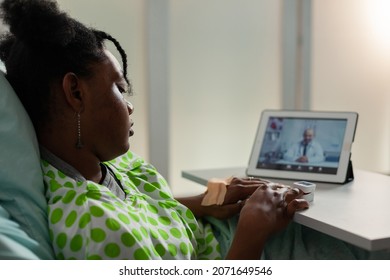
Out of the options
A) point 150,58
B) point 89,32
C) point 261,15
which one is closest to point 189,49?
point 150,58

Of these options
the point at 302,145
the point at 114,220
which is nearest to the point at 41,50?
the point at 114,220

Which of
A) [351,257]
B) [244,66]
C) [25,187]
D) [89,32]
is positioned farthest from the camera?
[244,66]

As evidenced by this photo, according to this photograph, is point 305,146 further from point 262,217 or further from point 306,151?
point 262,217

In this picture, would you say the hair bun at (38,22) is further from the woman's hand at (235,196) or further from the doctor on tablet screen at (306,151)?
the doctor on tablet screen at (306,151)

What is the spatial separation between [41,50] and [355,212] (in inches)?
28.1

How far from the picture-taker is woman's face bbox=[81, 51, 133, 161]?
0.99 meters

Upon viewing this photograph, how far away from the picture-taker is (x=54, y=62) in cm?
95

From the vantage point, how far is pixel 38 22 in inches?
36.9

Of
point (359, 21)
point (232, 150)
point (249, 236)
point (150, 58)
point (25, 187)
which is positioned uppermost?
point (359, 21)

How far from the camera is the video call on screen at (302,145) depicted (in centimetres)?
142

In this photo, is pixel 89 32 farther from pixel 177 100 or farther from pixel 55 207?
pixel 177 100

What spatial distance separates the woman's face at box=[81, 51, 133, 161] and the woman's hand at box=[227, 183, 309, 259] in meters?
0.30

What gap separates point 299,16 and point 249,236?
2.14 metres

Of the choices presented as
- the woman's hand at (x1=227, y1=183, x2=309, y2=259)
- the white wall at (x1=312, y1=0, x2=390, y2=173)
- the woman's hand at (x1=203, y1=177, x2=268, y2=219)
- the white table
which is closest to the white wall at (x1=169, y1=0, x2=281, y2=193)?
the white wall at (x1=312, y1=0, x2=390, y2=173)
